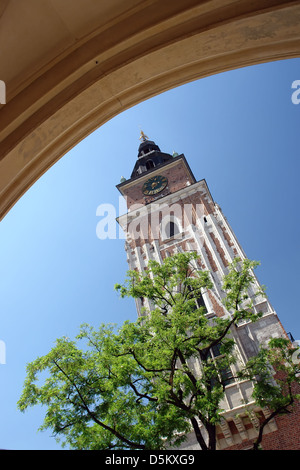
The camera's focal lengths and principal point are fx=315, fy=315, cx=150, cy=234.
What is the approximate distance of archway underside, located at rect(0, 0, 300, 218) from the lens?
1.99 m

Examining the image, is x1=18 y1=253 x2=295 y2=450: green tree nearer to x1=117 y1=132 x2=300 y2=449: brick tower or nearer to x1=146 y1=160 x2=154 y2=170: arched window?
x1=117 y1=132 x2=300 y2=449: brick tower

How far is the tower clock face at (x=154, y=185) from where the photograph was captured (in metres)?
28.1

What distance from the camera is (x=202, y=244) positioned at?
20859 mm

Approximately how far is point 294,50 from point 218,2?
56 centimetres

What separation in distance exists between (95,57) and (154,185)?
87.8ft

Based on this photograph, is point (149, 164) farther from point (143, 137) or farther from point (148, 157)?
point (143, 137)

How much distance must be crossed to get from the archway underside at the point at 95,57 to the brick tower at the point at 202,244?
32.6 ft

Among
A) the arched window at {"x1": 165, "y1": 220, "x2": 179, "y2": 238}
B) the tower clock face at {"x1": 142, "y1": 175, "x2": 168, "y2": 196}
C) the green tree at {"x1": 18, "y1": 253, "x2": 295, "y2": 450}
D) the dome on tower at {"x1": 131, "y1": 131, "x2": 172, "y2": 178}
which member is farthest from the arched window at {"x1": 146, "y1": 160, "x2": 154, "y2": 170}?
the green tree at {"x1": 18, "y1": 253, "x2": 295, "y2": 450}

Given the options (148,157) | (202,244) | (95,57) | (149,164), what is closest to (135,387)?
(95,57)

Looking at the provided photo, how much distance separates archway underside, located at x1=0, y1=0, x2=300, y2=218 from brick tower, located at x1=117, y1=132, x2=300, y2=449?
994 cm

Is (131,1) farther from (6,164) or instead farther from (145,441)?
(145,441)

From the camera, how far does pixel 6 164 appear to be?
7.22ft
